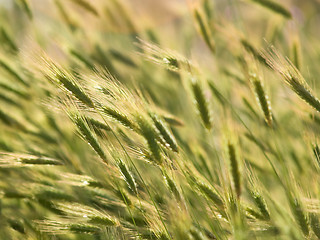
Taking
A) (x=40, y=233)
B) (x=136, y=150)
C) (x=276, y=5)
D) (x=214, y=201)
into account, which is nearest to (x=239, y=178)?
(x=214, y=201)

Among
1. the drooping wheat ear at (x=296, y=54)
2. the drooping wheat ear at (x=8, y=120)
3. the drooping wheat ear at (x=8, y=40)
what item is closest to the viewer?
the drooping wheat ear at (x=8, y=120)

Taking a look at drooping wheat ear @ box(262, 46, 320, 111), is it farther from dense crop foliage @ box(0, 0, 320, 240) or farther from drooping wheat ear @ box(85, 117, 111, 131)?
drooping wheat ear @ box(85, 117, 111, 131)

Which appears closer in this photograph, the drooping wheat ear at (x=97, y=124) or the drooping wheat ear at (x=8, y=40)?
the drooping wheat ear at (x=97, y=124)

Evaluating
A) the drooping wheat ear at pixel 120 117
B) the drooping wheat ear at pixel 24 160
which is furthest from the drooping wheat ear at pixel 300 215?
the drooping wheat ear at pixel 24 160

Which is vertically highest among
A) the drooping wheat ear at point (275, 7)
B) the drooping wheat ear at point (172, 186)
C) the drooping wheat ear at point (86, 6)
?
the drooping wheat ear at point (275, 7)

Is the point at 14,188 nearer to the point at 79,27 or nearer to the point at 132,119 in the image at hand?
the point at 132,119

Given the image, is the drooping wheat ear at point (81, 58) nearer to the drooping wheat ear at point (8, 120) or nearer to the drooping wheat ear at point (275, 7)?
the drooping wheat ear at point (8, 120)

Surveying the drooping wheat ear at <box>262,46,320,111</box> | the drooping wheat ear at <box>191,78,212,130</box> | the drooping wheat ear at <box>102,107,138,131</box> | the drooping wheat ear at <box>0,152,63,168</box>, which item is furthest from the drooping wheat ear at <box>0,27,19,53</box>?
the drooping wheat ear at <box>262,46,320,111</box>

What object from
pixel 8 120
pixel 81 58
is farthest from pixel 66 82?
pixel 81 58
